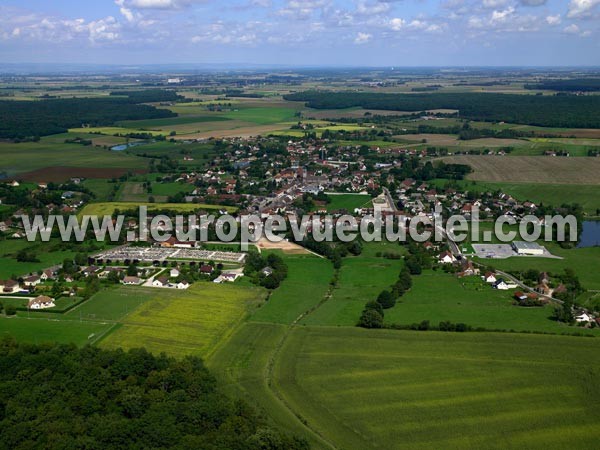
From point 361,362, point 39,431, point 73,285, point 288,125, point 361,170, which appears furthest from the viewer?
point 288,125

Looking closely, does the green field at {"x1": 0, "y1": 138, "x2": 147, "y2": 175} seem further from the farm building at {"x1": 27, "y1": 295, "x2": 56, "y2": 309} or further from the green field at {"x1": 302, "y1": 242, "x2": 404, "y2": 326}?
the farm building at {"x1": 27, "y1": 295, "x2": 56, "y2": 309}

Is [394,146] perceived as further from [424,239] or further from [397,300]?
[397,300]

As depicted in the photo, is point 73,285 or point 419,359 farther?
point 73,285

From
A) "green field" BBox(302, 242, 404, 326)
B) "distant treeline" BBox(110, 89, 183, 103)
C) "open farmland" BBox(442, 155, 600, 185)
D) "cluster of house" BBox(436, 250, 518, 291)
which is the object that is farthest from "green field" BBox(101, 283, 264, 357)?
"distant treeline" BBox(110, 89, 183, 103)

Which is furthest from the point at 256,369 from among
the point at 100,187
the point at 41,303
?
the point at 100,187

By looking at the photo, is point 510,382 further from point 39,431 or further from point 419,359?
point 39,431

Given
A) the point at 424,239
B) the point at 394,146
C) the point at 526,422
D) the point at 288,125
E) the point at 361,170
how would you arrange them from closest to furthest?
1. the point at 526,422
2. the point at 424,239
3. the point at 361,170
4. the point at 394,146
5. the point at 288,125

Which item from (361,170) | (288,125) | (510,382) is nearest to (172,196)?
(361,170)
